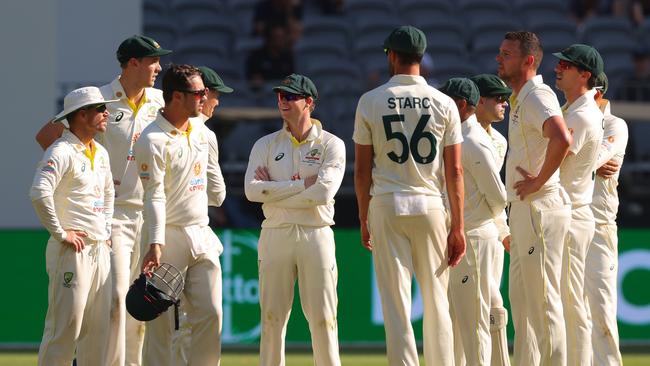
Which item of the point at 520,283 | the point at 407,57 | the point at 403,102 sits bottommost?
the point at 520,283

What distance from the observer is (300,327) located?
1345 cm

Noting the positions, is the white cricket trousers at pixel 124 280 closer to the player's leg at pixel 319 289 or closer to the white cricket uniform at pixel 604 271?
the player's leg at pixel 319 289

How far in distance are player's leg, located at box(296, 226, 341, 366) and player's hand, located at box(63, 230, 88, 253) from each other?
137cm

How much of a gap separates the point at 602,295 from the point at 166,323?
3245 millimetres

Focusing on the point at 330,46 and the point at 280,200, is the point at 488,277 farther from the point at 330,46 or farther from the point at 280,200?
the point at 330,46

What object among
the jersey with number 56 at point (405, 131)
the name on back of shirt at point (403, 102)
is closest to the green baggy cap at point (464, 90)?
the jersey with number 56 at point (405, 131)

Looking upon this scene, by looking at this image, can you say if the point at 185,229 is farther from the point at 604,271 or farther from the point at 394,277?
the point at 604,271

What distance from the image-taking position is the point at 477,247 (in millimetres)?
8883

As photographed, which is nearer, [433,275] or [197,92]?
[433,275]

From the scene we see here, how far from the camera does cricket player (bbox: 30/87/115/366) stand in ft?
26.5

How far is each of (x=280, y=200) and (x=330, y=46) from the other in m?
9.09

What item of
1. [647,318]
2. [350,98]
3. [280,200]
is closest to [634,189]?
[647,318]

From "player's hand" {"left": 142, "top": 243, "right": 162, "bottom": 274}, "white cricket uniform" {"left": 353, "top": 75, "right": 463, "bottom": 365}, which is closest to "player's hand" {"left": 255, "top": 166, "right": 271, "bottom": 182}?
"white cricket uniform" {"left": 353, "top": 75, "right": 463, "bottom": 365}

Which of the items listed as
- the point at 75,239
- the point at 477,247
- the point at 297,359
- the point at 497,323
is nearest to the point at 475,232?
the point at 477,247
